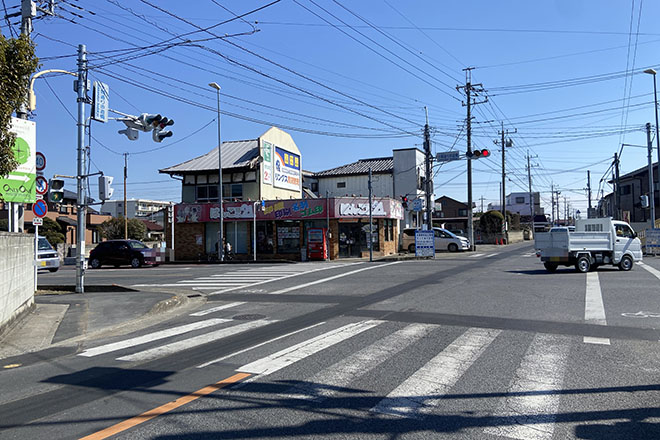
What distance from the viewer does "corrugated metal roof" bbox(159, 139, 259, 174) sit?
3956 centimetres

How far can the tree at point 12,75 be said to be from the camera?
7.93m

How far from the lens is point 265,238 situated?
121ft

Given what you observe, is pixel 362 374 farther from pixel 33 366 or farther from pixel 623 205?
pixel 623 205

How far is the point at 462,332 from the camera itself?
8711mm

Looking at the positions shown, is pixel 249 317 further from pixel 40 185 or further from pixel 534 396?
pixel 40 185

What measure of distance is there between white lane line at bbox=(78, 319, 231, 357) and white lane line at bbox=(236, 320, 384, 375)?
275 centimetres

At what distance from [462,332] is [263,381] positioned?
4104mm

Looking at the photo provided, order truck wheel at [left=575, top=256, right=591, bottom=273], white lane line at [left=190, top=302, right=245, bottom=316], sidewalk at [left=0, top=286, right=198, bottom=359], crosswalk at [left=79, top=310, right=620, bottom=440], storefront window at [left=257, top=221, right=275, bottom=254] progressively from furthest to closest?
storefront window at [left=257, top=221, right=275, bottom=254]
truck wheel at [left=575, top=256, right=591, bottom=273]
white lane line at [left=190, top=302, right=245, bottom=316]
sidewalk at [left=0, top=286, right=198, bottom=359]
crosswalk at [left=79, top=310, right=620, bottom=440]

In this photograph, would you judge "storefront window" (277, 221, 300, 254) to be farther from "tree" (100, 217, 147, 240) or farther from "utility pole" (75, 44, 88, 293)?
"tree" (100, 217, 147, 240)

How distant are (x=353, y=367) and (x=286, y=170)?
3697 centimetres

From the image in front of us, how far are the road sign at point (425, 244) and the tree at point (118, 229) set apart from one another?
37.6m

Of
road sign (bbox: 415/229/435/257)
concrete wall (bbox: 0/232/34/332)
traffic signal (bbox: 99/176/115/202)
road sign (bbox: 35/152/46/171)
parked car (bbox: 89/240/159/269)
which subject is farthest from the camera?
road sign (bbox: 415/229/435/257)

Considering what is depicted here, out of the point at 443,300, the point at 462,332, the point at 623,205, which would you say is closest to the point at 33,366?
the point at 462,332

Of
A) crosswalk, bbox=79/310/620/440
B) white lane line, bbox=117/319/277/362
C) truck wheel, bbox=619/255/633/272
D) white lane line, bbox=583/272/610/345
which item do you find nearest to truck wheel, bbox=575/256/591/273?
truck wheel, bbox=619/255/633/272
